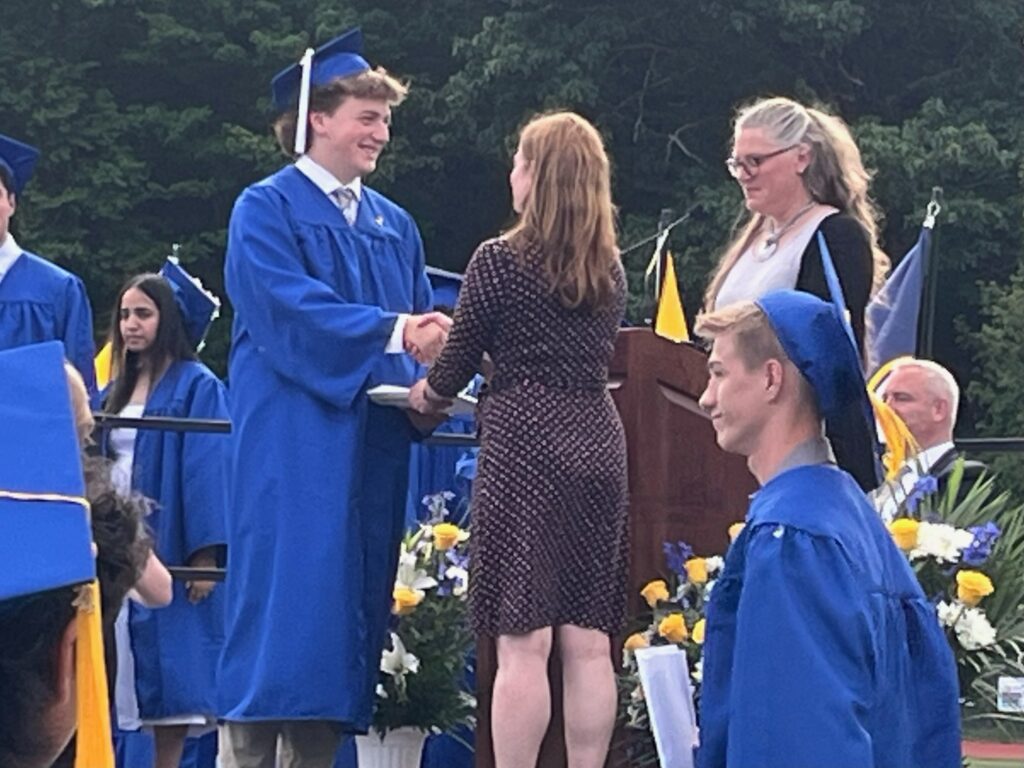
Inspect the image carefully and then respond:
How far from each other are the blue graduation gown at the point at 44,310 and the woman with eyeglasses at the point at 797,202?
9.05 feet

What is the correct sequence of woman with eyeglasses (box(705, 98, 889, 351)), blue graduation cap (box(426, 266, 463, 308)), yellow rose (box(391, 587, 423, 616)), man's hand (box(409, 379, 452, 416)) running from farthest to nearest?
1. blue graduation cap (box(426, 266, 463, 308))
2. yellow rose (box(391, 587, 423, 616))
3. man's hand (box(409, 379, 452, 416))
4. woman with eyeglasses (box(705, 98, 889, 351))

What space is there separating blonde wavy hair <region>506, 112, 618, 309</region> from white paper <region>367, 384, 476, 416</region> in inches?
20.2

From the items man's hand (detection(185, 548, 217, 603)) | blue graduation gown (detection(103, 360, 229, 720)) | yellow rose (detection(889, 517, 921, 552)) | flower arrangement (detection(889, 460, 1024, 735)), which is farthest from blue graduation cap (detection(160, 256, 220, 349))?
yellow rose (detection(889, 517, 921, 552))

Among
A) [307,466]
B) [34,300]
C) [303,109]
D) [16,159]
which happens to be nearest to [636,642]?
[307,466]

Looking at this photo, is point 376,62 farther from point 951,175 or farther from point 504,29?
point 951,175

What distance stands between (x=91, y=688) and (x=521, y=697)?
2.70 metres

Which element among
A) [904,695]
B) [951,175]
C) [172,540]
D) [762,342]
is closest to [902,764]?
[904,695]

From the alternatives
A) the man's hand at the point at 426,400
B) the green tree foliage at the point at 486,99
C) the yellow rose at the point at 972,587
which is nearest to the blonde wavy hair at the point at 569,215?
the man's hand at the point at 426,400

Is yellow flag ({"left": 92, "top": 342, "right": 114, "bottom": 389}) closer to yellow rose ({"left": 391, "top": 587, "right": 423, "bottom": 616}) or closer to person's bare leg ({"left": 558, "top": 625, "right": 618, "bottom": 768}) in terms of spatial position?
yellow rose ({"left": 391, "top": 587, "right": 423, "bottom": 616})

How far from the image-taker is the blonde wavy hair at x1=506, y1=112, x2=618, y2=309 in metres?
5.48

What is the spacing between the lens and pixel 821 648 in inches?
135

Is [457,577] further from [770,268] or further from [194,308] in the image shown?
[194,308]

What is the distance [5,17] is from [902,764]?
3152 cm

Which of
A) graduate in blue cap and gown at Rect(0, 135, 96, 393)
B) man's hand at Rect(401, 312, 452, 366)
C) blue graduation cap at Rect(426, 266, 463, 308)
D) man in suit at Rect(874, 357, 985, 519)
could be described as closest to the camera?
man's hand at Rect(401, 312, 452, 366)
